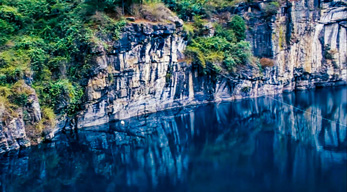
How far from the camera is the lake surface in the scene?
13.2 metres

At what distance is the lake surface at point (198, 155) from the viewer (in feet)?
43.3

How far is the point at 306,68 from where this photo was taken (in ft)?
102

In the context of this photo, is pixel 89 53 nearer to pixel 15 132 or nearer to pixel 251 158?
pixel 15 132

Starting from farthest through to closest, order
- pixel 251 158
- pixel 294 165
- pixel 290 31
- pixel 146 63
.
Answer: pixel 290 31, pixel 146 63, pixel 251 158, pixel 294 165

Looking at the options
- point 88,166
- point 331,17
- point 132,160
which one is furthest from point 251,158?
point 331,17

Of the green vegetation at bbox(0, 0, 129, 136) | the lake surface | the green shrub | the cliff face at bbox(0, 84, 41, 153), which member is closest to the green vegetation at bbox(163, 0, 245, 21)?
the green shrub

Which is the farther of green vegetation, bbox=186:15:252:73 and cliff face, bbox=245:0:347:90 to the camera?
cliff face, bbox=245:0:347:90

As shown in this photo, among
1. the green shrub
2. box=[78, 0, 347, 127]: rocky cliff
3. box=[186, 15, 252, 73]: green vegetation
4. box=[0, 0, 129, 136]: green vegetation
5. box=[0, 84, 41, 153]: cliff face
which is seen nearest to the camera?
box=[0, 84, 41, 153]: cliff face

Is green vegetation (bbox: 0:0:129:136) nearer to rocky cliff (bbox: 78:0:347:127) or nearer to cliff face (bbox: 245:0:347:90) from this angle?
rocky cliff (bbox: 78:0:347:127)

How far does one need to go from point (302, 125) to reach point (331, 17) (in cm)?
1508

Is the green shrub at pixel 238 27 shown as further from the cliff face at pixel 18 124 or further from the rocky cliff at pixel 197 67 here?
the cliff face at pixel 18 124

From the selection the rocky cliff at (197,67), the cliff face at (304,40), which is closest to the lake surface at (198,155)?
the rocky cliff at (197,67)

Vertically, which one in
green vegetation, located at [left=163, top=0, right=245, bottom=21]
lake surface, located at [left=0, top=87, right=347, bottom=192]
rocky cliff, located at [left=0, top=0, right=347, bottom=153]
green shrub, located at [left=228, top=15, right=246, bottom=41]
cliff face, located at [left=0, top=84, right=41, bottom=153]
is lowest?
lake surface, located at [left=0, top=87, right=347, bottom=192]

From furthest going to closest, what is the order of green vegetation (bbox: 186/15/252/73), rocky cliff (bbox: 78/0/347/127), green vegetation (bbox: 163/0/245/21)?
green vegetation (bbox: 163/0/245/21) → green vegetation (bbox: 186/15/252/73) → rocky cliff (bbox: 78/0/347/127)
